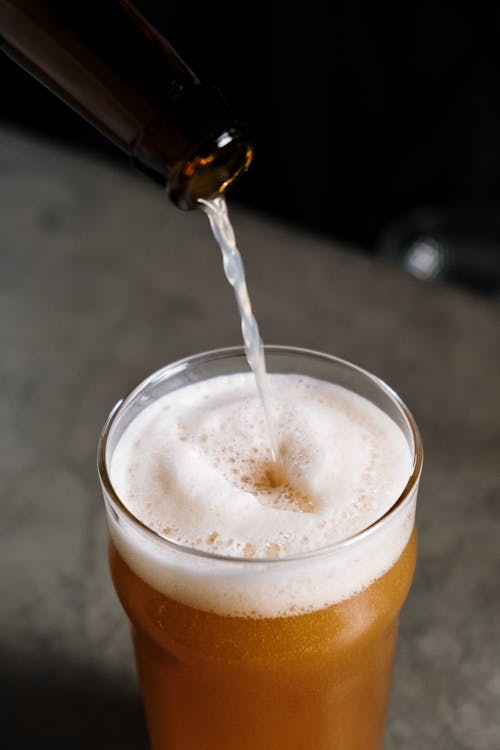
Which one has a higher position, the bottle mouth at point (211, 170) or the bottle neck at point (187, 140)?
the bottle neck at point (187, 140)

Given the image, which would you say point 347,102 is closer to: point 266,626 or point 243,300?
point 243,300

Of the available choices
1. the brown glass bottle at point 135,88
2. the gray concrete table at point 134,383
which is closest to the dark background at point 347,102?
the gray concrete table at point 134,383

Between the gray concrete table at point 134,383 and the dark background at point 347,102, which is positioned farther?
the dark background at point 347,102

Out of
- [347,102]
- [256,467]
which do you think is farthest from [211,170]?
[347,102]

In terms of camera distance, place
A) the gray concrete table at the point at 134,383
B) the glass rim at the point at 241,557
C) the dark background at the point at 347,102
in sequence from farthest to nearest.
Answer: the dark background at the point at 347,102, the gray concrete table at the point at 134,383, the glass rim at the point at 241,557

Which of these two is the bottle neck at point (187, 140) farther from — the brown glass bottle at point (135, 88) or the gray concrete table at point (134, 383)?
the gray concrete table at point (134, 383)

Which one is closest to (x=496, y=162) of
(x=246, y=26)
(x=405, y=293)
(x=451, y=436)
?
(x=246, y=26)

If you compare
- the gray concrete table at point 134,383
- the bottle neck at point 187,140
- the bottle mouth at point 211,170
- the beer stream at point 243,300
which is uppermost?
the bottle neck at point 187,140

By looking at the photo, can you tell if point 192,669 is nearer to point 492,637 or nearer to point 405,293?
point 492,637
